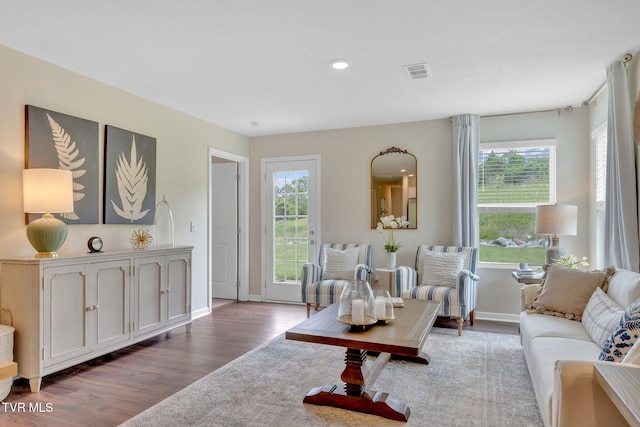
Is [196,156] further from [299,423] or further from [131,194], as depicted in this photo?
[299,423]

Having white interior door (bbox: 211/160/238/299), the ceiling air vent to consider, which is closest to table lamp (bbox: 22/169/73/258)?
the ceiling air vent

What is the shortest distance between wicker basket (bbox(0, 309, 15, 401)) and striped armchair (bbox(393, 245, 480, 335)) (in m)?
3.33

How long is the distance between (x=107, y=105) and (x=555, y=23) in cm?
372

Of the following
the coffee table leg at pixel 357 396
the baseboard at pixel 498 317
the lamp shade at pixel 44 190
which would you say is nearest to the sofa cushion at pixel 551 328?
the coffee table leg at pixel 357 396

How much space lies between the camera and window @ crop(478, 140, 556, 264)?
4.74 m

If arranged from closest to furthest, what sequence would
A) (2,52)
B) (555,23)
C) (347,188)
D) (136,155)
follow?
1. (555,23)
2. (2,52)
3. (136,155)
4. (347,188)

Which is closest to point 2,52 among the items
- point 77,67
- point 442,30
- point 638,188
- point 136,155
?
point 77,67

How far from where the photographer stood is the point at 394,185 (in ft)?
17.6

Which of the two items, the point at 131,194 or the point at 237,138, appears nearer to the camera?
the point at 131,194

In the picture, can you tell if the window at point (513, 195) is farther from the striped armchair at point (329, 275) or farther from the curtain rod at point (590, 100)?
the striped armchair at point (329, 275)

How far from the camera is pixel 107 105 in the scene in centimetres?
382

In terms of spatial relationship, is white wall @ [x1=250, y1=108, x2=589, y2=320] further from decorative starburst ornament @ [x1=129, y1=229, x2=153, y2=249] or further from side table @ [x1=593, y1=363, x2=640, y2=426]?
side table @ [x1=593, y1=363, x2=640, y2=426]

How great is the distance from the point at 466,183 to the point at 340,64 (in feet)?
7.70

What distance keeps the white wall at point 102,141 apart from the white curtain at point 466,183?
3.05 m
